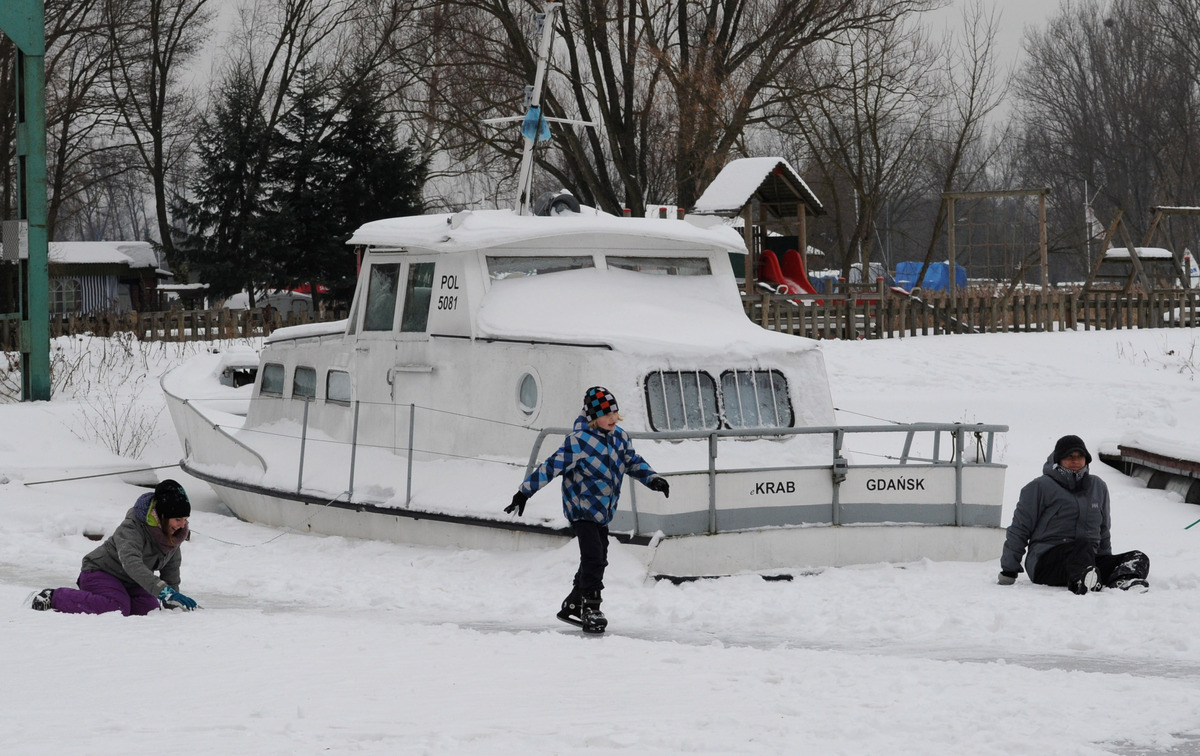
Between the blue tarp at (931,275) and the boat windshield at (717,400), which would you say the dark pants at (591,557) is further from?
the blue tarp at (931,275)

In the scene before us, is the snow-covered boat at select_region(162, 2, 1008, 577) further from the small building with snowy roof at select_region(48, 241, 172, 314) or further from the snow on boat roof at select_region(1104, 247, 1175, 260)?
the small building with snowy roof at select_region(48, 241, 172, 314)

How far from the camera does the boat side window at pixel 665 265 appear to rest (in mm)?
12117

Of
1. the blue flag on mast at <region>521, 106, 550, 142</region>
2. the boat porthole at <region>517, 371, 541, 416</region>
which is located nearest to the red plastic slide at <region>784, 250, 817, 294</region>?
the blue flag on mast at <region>521, 106, 550, 142</region>

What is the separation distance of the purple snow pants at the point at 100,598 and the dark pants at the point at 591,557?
8.81 feet

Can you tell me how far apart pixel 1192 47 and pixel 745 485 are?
5620 centimetres

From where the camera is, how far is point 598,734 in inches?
220

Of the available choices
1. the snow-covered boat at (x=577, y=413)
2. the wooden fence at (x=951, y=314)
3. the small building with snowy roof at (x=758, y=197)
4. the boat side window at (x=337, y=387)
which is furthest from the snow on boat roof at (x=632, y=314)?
the small building with snowy roof at (x=758, y=197)

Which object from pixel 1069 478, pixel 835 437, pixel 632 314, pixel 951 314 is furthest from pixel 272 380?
pixel 951 314

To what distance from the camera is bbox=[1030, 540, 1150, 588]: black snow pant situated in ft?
30.5

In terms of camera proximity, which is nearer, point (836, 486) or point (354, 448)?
point (836, 486)

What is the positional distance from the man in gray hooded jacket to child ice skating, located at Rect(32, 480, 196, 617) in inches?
219

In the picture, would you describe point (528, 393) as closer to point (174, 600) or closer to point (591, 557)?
point (591, 557)

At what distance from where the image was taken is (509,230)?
11.6 m

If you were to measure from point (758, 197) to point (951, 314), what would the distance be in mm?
6008
